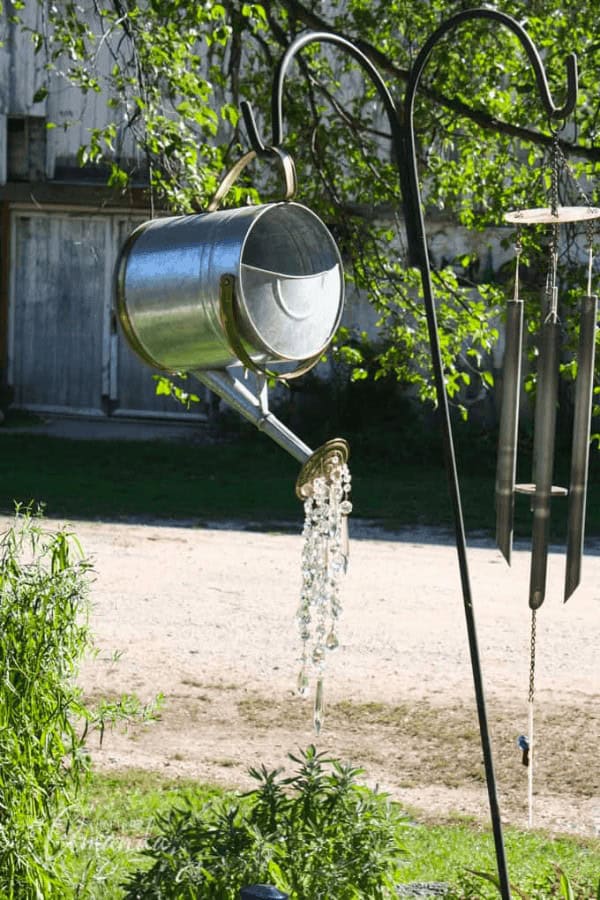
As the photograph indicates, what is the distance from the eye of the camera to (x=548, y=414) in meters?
2.58

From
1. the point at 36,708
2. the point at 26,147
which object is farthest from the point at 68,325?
the point at 36,708

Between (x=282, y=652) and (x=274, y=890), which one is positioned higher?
(x=274, y=890)

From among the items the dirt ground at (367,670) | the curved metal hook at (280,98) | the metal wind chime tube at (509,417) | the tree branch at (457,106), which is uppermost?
the tree branch at (457,106)

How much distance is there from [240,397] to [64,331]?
38.9 feet

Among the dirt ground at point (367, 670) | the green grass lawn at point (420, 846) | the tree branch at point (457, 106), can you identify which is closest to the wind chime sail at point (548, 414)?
the green grass lawn at point (420, 846)

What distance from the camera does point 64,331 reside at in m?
14.0

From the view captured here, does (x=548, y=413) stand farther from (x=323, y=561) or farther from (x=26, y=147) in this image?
(x=26, y=147)

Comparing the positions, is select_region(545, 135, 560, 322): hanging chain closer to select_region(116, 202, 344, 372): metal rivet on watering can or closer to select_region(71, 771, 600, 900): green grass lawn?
select_region(116, 202, 344, 372): metal rivet on watering can

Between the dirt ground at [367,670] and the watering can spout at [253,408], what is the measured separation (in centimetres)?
114

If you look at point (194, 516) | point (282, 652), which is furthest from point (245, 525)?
point (282, 652)

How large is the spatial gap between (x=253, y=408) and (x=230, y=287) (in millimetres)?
266

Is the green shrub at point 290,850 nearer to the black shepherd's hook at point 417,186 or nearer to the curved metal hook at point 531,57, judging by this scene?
the black shepherd's hook at point 417,186

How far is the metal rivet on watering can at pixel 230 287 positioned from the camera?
7.49ft

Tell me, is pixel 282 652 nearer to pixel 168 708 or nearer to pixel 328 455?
pixel 168 708
